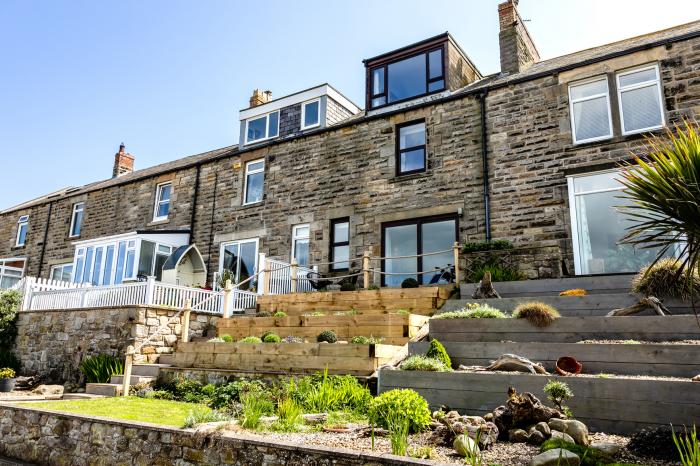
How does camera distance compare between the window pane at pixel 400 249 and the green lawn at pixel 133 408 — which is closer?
the green lawn at pixel 133 408

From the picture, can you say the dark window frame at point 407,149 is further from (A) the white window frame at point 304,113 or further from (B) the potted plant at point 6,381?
(B) the potted plant at point 6,381

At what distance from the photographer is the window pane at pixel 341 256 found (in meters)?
15.8

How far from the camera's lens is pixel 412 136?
15.8 m

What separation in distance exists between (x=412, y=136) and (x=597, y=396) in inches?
447

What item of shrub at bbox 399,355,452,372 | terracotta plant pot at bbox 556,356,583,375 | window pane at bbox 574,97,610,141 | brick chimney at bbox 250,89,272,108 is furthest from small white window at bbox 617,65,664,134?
brick chimney at bbox 250,89,272,108

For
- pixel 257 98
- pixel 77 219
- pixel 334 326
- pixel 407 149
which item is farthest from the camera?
pixel 77 219

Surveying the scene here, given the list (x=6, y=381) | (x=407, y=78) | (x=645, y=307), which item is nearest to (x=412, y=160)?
(x=407, y=78)

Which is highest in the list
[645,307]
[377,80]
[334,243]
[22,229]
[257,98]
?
[257,98]

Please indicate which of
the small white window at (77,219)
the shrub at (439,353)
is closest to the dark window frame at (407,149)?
the shrub at (439,353)

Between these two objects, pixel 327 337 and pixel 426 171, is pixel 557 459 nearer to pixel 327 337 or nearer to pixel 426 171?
pixel 327 337

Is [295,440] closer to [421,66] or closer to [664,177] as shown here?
[664,177]

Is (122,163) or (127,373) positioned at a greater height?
(122,163)

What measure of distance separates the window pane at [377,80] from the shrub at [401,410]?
43.2 feet

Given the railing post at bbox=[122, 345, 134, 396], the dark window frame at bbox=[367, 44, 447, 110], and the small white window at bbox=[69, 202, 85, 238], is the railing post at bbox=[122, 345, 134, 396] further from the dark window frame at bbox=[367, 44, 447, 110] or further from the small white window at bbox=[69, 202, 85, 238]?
the small white window at bbox=[69, 202, 85, 238]
